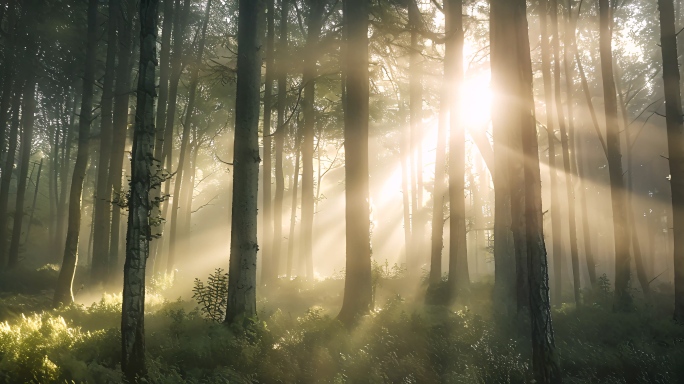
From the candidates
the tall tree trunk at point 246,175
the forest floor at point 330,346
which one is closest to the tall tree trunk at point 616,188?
the forest floor at point 330,346

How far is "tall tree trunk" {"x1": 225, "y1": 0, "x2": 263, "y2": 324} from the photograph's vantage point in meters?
9.14

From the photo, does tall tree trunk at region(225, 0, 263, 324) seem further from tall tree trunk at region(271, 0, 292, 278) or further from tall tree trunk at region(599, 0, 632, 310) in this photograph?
tall tree trunk at region(599, 0, 632, 310)

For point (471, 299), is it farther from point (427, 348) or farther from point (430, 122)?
point (430, 122)

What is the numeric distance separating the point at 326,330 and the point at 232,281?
216 centimetres

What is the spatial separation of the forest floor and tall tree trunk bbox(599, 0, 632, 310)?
1.00m

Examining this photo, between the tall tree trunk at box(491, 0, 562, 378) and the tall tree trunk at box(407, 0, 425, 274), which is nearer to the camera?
the tall tree trunk at box(491, 0, 562, 378)

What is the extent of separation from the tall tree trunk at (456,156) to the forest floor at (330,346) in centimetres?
168

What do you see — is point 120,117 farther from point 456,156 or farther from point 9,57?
point 456,156

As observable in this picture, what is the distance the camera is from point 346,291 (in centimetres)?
1064

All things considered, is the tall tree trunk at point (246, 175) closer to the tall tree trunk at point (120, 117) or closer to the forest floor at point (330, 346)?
the forest floor at point (330, 346)

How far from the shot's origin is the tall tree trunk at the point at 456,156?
46.1 ft

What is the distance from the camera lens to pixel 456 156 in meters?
14.6

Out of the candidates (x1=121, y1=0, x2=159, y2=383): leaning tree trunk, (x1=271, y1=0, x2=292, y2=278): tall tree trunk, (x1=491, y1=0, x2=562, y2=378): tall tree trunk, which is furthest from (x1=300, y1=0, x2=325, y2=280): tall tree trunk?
(x1=121, y1=0, x2=159, y2=383): leaning tree trunk

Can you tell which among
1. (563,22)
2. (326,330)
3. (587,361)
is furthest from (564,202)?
(326,330)
